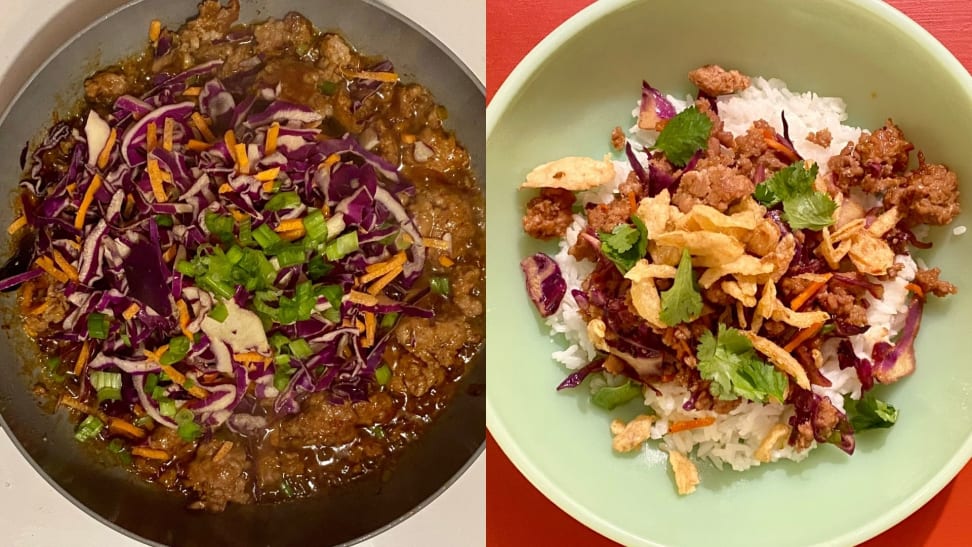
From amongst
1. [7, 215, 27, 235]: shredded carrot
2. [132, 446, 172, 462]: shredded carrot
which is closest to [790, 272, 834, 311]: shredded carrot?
[132, 446, 172, 462]: shredded carrot

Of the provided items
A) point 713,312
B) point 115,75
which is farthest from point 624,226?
point 115,75

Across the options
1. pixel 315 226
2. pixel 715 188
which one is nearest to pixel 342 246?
pixel 315 226

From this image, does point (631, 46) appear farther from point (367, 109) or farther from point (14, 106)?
point (14, 106)

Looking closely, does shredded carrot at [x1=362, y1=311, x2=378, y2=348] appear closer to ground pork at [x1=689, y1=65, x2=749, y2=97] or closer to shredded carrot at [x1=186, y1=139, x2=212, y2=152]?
shredded carrot at [x1=186, y1=139, x2=212, y2=152]

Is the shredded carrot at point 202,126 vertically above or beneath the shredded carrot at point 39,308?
above

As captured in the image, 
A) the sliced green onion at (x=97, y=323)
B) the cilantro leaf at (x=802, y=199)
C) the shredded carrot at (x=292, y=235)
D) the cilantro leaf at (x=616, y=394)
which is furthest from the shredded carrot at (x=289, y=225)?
the cilantro leaf at (x=802, y=199)

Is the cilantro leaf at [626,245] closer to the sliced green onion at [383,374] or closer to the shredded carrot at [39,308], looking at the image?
the sliced green onion at [383,374]

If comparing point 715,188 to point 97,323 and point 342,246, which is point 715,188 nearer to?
point 342,246
